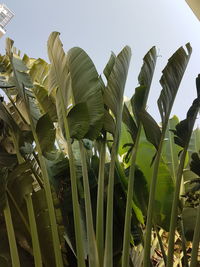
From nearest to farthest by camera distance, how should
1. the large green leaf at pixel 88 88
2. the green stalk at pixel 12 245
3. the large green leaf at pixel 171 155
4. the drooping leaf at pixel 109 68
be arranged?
the green stalk at pixel 12 245 → the large green leaf at pixel 88 88 → the drooping leaf at pixel 109 68 → the large green leaf at pixel 171 155

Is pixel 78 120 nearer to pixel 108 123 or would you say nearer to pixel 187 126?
pixel 108 123

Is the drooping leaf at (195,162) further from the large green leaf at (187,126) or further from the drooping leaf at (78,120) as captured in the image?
the drooping leaf at (78,120)

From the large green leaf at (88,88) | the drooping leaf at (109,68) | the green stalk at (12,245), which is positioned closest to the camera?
the green stalk at (12,245)

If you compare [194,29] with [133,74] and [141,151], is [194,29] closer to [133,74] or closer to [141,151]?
[133,74]

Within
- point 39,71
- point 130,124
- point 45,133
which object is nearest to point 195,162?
point 130,124

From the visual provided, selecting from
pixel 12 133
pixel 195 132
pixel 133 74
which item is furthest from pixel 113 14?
pixel 12 133

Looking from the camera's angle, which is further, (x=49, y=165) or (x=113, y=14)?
(x=113, y=14)

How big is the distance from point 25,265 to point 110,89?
65 centimetres

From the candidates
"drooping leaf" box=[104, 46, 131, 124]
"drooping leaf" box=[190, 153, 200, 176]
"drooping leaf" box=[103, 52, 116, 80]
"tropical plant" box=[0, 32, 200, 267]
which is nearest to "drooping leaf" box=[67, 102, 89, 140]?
"tropical plant" box=[0, 32, 200, 267]

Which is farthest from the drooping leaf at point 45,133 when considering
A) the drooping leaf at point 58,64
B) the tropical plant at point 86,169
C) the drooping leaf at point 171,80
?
the drooping leaf at point 171,80

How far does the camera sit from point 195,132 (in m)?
1.28

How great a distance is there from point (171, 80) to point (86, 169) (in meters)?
0.38

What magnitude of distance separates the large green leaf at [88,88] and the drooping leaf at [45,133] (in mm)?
114

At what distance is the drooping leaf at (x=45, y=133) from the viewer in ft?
2.82
